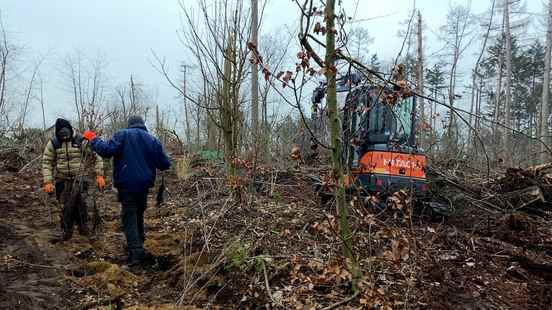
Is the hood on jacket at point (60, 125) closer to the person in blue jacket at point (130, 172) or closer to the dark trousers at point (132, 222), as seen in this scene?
the person in blue jacket at point (130, 172)

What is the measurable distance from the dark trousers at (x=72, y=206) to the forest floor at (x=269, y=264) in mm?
159

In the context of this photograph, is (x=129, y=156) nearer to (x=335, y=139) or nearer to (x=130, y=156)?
(x=130, y=156)

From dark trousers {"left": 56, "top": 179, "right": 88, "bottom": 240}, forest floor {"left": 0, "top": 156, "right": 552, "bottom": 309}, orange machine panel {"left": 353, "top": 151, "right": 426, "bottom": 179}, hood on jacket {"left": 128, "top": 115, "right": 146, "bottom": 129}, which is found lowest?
forest floor {"left": 0, "top": 156, "right": 552, "bottom": 309}

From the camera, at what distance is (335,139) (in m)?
3.27

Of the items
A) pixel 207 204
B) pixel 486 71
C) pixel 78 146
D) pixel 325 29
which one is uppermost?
pixel 486 71

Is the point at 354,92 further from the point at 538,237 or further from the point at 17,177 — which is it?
the point at 17,177

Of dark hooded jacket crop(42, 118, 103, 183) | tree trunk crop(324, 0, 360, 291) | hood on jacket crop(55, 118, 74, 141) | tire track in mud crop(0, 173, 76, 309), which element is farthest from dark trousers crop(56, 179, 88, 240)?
tree trunk crop(324, 0, 360, 291)

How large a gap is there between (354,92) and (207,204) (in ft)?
11.7

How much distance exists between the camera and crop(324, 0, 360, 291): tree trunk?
10.0 feet

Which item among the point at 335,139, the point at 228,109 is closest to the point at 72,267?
the point at 228,109

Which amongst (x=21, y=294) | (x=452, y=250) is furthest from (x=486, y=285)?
(x=21, y=294)

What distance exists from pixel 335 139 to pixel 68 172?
4024 mm

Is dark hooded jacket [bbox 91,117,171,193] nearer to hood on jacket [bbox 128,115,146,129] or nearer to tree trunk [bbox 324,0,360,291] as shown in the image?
hood on jacket [bbox 128,115,146,129]

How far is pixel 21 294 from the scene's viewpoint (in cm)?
365
